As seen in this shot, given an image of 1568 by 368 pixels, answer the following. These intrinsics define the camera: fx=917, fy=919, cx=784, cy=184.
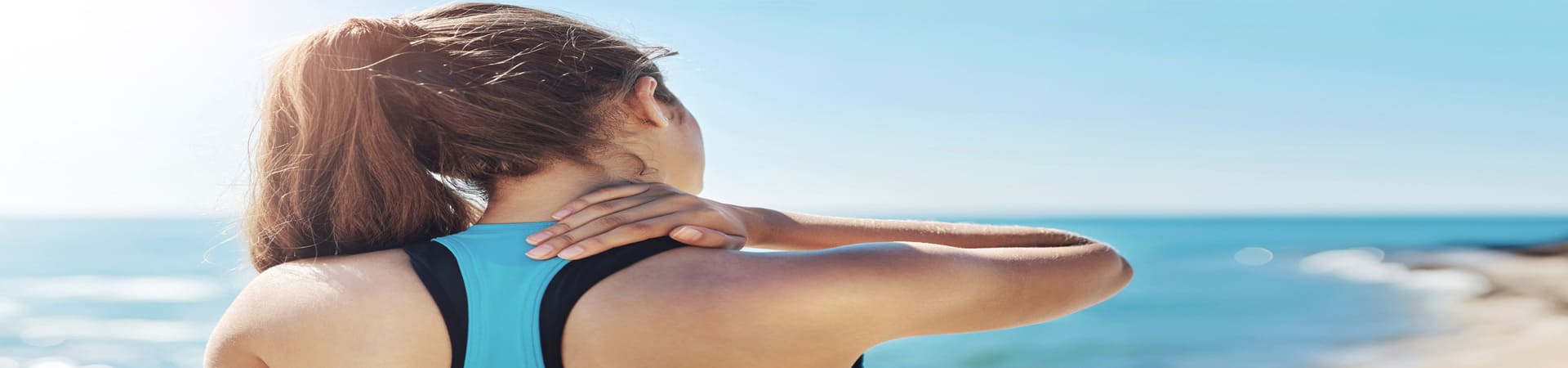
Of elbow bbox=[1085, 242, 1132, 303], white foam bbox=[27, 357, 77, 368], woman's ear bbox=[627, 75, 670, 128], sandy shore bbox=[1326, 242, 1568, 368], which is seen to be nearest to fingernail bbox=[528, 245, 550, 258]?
woman's ear bbox=[627, 75, 670, 128]

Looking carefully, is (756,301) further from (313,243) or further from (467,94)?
(313,243)

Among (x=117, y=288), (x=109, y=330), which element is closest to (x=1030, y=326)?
(x=109, y=330)

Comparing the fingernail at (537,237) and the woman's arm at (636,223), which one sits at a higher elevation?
the woman's arm at (636,223)

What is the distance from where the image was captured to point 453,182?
1385 millimetres

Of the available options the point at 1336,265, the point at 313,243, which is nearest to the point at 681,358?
the point at 313,243

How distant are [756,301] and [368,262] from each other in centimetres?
52

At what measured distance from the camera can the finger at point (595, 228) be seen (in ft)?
3.84

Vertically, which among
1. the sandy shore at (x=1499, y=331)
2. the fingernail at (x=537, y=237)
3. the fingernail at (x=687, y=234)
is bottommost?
the fingernail at (x=537, y=237)

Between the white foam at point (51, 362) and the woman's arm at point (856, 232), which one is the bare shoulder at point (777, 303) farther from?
the white foam at point (51, 362)

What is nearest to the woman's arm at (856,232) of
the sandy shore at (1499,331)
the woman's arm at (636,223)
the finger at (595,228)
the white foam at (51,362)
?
the woman's arm at (636,223)

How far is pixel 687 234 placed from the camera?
1.18 meters

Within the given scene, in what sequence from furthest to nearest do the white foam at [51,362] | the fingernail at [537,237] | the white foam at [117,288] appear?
the white foam at [117,288] < the white foam at [51,362] < the fingernail at [537,237]

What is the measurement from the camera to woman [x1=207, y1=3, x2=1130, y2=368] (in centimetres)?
112

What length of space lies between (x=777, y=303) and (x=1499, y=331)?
14.1 m
